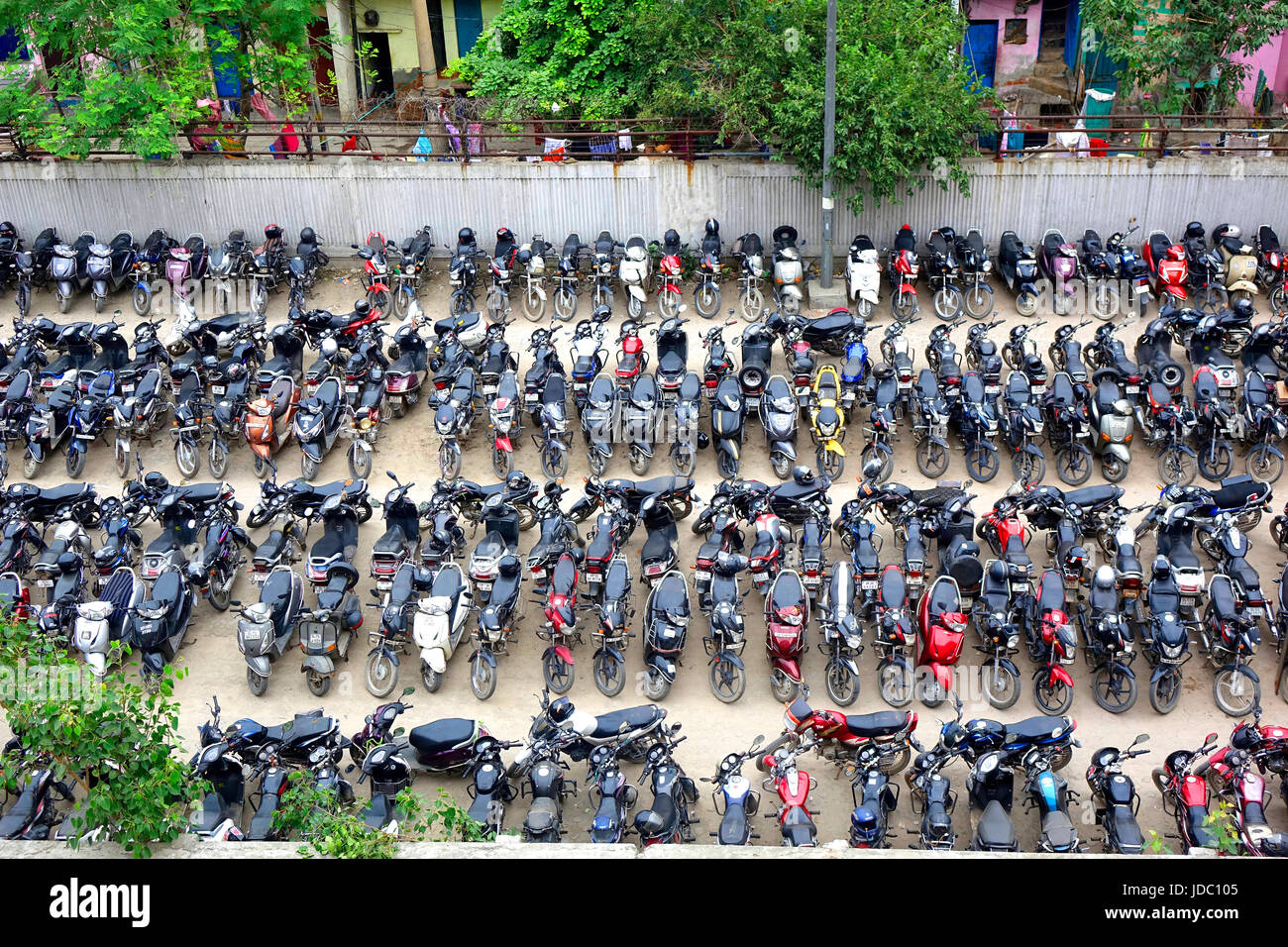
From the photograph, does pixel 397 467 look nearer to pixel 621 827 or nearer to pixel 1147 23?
pixel 621 827

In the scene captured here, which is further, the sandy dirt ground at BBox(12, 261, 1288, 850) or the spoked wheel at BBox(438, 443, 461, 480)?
the spoked wheel at BBox(438, 443, 461, 480)

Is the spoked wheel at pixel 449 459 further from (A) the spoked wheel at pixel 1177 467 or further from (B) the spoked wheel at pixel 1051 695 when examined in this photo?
(A) the spoked wheel at pixel 1177 467

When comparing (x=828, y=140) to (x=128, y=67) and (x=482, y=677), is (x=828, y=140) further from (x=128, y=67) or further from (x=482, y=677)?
(x=128, y=67)

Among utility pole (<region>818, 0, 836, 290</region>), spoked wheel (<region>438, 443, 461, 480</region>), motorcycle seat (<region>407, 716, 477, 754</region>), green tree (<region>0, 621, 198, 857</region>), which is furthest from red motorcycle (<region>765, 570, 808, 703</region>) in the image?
utility pole (<region>818, 0, 836, 290</region>)

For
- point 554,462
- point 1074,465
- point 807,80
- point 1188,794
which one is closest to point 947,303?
point 807,80

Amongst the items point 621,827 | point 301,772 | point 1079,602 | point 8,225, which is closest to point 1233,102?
point 1079,602

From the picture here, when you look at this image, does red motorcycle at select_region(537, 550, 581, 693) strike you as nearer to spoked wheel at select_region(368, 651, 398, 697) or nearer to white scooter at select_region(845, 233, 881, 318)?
spoked wheel at select_region(368, 651, 398, 697)

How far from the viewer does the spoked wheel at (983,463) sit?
1481 cm

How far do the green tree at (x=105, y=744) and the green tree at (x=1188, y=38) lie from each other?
A: 16.4 meters

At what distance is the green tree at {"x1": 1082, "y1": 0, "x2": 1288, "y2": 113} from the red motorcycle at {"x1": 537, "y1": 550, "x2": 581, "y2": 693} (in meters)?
12.4

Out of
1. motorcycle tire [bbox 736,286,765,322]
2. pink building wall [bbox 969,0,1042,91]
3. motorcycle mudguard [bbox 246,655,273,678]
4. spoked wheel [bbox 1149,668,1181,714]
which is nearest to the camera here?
spoked wheel [bbox 1149,668,1181,714]

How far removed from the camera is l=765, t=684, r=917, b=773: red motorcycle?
37.2 feet

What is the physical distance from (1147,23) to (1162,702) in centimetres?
1226

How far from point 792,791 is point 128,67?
15264mm
